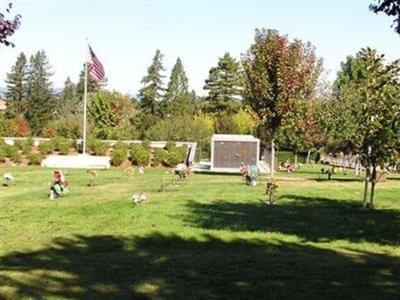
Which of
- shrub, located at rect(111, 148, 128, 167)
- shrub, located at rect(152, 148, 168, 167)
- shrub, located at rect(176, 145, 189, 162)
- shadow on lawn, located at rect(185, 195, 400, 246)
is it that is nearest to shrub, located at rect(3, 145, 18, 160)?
shrub, located at rect(111, 148, 128, 167)

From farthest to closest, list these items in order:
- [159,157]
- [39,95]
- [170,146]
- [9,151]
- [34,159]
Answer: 1. [39,95]
2. [170,146]
3. [159,157]
4. [9,151]
5. [34,159]

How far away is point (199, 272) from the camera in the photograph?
8156 millimetres

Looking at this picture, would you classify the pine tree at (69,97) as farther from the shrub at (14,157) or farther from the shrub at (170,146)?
the shrub at (14,157)

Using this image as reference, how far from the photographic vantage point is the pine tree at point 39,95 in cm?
8669

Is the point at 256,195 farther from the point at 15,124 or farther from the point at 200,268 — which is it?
the point at 15,124

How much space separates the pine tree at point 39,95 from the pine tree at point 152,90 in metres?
14.0

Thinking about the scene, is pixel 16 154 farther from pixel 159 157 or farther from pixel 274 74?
pixel 274 74

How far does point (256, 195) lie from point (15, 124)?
4763cm

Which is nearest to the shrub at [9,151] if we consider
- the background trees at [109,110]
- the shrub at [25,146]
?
the shrub at [25,146]

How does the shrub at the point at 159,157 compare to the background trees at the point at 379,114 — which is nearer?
the background trees at the point at 379,114

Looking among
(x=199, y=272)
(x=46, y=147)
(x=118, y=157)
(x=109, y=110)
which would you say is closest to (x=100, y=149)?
(x=118, y=157)

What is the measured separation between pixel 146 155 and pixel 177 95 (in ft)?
173

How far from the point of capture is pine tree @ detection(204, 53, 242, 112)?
91125 millimetres

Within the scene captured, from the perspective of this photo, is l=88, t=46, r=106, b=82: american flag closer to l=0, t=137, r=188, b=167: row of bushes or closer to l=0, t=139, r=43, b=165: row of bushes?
l=0, t=137, r=188, b=167: row of bushes
